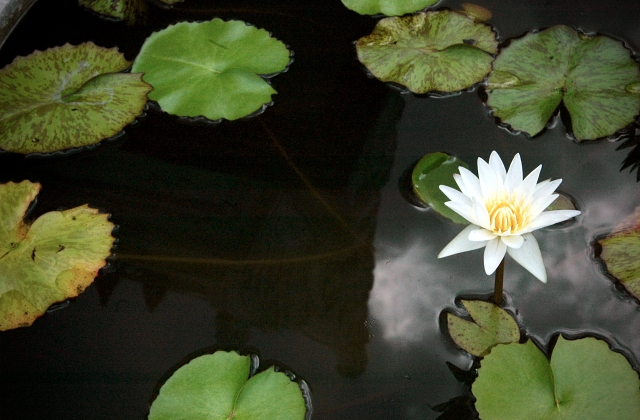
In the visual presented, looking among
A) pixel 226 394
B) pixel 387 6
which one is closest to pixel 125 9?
pixel 387 6

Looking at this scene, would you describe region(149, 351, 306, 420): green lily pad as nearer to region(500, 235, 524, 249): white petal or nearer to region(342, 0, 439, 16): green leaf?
region(500, 235, 524, 249): white petal

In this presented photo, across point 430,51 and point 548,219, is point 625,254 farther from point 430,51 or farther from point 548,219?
point 430,51

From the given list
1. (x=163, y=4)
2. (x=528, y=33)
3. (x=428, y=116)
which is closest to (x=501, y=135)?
(x=428, y=116)

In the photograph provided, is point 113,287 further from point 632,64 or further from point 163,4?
point 632,64

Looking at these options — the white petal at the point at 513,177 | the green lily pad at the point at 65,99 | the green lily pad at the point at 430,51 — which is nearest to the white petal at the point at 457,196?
the white petal at the point at 513,177

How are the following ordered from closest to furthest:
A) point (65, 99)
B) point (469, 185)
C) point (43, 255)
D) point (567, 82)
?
point (469, 185)
point (43, 255)
point (567, 82)
point (65, 99)
